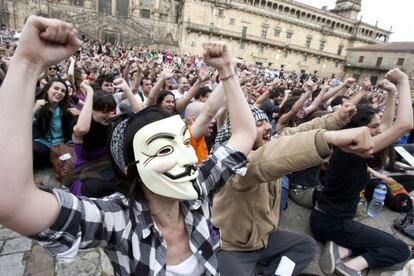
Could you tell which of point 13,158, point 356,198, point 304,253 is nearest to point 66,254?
point 13,158

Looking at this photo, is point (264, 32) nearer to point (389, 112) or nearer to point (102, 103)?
point (389, 112)

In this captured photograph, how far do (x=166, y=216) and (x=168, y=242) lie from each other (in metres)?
0.13

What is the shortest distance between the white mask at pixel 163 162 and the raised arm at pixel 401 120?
2.09m

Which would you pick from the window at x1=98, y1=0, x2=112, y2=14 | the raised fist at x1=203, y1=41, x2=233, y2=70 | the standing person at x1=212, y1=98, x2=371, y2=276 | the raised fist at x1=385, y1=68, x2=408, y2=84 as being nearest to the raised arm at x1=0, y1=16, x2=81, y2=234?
the raised fist at x1=203, y1=41, x2=233, y2=70

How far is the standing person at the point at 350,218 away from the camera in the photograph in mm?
2445

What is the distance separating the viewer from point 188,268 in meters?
1.33

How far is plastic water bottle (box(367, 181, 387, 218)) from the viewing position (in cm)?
351

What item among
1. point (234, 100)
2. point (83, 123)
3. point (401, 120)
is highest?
point (234, 100)

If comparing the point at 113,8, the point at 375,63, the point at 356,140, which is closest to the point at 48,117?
the point at 356,140

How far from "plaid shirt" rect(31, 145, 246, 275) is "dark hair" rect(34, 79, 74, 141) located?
310 cm

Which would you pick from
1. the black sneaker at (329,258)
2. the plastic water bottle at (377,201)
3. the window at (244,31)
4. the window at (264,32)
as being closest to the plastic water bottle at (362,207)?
the plastic water bottle at (377,201)

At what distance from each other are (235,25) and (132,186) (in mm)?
43576

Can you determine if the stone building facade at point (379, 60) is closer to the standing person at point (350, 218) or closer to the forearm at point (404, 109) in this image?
the forearm at point (404, 109)

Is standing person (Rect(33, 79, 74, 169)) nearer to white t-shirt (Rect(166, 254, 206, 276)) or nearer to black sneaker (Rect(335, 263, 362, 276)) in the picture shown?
white t-shirt (Rect(166, 254, 206, 276))
